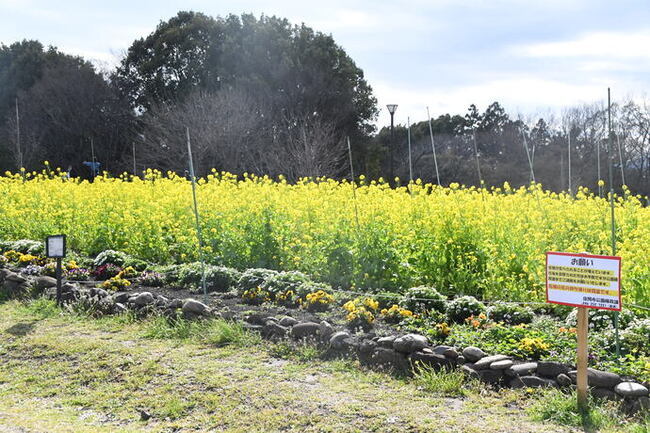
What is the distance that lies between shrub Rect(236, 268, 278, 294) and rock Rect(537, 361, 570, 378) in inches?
132

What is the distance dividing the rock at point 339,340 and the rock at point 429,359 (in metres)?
0.66

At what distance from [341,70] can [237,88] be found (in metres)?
6.11

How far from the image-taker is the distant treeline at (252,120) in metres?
28.3

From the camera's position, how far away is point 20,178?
14062mm

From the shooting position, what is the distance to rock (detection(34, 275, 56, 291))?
8.29 m

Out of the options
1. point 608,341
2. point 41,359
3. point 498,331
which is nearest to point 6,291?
point 41,359

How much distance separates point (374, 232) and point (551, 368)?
306cm

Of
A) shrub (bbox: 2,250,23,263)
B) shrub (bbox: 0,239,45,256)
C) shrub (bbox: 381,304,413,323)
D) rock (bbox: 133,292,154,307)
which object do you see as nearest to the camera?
shrub (bbox: 381,304,413,323)

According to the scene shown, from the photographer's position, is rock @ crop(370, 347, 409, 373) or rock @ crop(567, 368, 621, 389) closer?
rock @ crop(567, 368, 621, 389)

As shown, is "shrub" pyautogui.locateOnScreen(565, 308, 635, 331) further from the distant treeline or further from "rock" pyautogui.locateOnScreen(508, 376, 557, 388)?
the distant treeline

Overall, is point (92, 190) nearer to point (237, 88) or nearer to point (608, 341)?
point (608, 341)

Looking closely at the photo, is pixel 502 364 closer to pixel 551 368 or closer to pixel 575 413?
pixel 551 368

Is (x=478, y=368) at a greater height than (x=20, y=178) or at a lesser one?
lesser

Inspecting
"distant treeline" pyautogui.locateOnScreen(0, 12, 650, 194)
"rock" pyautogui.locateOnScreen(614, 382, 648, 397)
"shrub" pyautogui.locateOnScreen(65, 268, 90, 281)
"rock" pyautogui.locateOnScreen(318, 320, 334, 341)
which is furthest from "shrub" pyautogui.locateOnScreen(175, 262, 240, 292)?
"distant treeline" pyautogui.locateOnScreen(0, 12, 650, 194)
